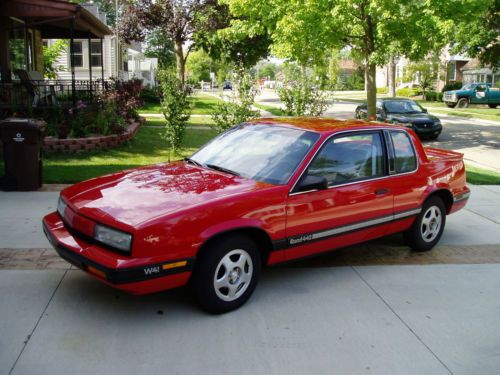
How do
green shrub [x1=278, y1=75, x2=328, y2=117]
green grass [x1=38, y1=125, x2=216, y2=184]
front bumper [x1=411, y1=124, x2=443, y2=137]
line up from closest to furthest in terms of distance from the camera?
1. green grass [x1=38, y1=125, x2=216, y2=184]
2. green shrub [x1=278, y1=75, x2=328, y2=117]
3. front bumper [x1=411, y1=124, x2=443, y2=137]

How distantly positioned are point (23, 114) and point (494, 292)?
10990 mm

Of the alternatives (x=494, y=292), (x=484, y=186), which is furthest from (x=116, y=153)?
(x=494, y=292)

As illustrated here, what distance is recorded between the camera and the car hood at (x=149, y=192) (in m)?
4.15

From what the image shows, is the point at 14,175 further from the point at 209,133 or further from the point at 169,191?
the point at 209,133

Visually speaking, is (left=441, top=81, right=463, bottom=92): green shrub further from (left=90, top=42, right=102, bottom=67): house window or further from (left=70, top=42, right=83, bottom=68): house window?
(left=70, top=42, right=83, bottom=68): house window

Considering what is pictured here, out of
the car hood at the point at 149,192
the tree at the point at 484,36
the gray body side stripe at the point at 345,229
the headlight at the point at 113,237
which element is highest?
the tree at the point at 484,36

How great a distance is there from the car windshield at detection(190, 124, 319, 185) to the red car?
13mm

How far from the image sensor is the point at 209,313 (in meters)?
4.36

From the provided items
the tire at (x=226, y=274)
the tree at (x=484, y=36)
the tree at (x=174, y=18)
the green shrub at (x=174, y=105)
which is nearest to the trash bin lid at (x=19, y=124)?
the green shrub at (x=174, y=105)

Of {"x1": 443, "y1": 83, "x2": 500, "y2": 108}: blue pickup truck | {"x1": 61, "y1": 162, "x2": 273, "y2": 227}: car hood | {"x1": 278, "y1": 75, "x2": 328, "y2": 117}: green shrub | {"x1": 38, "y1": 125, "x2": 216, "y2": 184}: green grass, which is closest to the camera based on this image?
{"x1": 61, "y1": 162, "x2": 273, "y2": 227}: car hood

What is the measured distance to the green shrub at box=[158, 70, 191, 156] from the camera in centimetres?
1126

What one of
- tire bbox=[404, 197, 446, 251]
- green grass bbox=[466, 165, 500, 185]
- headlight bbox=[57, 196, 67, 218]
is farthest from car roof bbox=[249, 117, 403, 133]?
green grass bbox=[466, 165, 500, 185]

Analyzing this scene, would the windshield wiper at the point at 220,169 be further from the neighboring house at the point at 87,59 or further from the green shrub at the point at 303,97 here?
the neighboring house at the point at 87,59

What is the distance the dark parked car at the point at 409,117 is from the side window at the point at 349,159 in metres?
13.0
